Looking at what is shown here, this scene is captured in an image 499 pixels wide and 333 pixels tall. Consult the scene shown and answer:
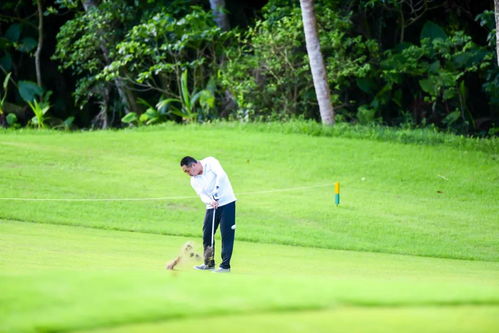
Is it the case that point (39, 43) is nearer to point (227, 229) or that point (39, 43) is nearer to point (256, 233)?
point (256, 233)

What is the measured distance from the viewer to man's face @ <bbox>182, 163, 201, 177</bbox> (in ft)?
38.6

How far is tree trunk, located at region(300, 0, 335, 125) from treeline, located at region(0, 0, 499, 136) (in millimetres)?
1010

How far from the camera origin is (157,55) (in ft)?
94.5

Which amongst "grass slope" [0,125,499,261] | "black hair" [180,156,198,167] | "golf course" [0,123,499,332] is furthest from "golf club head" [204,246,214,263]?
"grass slope" [0,125,499,261]

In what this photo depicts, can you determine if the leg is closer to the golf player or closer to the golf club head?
the golf player

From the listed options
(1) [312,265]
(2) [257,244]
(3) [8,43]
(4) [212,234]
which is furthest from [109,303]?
(3) [8,43]

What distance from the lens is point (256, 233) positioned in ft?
56.2

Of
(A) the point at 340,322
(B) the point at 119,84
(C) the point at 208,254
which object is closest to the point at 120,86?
(B) the point at 119,84

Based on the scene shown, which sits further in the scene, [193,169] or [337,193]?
[337,193]

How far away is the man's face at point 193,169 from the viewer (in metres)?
11.8

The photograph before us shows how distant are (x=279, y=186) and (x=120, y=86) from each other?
36.9 ft

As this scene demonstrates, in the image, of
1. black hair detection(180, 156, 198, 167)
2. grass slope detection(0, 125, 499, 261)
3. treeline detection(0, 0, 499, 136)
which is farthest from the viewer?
treeline detection(0, 0, 499, 136)

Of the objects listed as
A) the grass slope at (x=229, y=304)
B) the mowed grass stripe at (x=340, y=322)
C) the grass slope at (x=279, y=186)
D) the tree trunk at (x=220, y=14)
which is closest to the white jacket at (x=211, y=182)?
the grass slope at (x=229, y=304)

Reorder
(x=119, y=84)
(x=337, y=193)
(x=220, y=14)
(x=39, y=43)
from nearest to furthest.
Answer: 1. (x=337, y=193)
2. (x=220, y=14)
3. (x=119, y=84)
4. (x=39, y=43)
